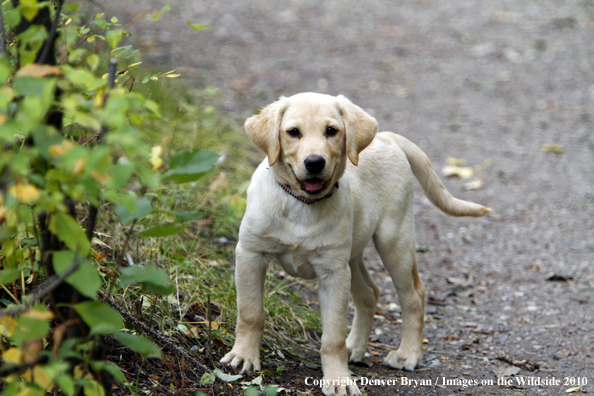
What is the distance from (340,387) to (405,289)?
92 cm

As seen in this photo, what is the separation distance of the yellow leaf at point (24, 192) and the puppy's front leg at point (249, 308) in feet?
5.50

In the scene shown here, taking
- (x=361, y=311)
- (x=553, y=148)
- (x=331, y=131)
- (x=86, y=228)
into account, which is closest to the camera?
(x=86, y=228)

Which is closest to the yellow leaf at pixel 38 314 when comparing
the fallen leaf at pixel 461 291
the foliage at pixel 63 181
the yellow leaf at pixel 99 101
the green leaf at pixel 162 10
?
the foliage at pixel 63 181

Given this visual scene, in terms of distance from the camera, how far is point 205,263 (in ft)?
13.6

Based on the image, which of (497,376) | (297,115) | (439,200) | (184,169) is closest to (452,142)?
(439,200)

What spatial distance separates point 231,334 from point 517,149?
5371 mm

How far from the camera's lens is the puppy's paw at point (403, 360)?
3.62m

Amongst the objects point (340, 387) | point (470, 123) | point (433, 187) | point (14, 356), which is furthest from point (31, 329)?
point (470, 123)

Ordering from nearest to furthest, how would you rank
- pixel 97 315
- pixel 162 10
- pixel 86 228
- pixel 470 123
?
pixel 97 315
pixel 162 10
pixel 86 228
pixel 470 123

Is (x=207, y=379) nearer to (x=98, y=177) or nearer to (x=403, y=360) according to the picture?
(x=403, y=360)

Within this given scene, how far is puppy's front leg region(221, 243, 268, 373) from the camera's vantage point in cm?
313

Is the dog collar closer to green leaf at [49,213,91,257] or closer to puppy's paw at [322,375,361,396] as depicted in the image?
puppy's paw at [322,375,361,396]

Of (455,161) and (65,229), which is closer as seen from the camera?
(65,229)

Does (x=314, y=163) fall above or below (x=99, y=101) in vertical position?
below
